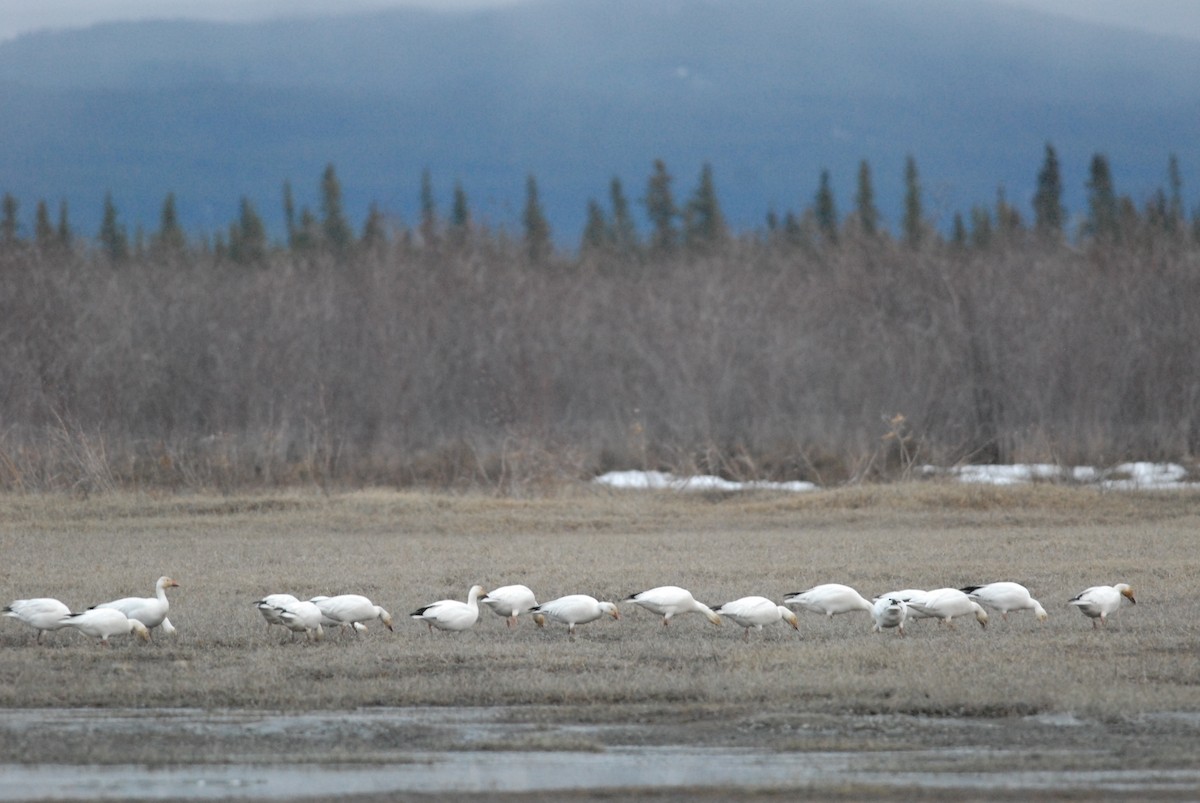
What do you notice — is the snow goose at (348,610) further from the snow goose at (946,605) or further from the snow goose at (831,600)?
the snow goose at (946,605)

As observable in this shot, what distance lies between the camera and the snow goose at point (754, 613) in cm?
1093

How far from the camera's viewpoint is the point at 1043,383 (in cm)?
2988

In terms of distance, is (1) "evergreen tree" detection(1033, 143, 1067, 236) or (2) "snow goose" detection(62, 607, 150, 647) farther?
(1) "evergreen tree" detection(1033, 143, 1067, 236)

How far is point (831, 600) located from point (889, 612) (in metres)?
0.58

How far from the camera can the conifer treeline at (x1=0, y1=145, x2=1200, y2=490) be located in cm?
2822

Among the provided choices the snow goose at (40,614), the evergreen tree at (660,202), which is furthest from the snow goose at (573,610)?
the evergreen tree at (660,202)

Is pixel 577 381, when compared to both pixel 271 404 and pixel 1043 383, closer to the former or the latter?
pixel 271 404

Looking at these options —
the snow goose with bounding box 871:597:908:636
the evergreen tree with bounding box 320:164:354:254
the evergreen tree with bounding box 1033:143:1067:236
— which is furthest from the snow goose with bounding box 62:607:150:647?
the evergreen tree with bounding box 320:164:354:254

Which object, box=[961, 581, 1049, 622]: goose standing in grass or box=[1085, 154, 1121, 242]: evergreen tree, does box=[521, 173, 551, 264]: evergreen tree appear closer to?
box=[1085, 154, 1121, 242]: evergreen tree

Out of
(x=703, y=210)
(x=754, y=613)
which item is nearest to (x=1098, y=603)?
(x=754, y=613)

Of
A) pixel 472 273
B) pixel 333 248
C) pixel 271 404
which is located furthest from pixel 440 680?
pixel 333 248

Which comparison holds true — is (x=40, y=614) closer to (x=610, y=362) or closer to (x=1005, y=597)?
A: (x=1005, y=597)

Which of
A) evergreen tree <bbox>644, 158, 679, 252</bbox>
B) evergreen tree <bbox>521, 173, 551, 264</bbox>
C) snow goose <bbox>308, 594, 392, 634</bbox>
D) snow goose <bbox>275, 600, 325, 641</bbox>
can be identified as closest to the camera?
snow goose <bbox>275, 600, 325, 641</bbox>

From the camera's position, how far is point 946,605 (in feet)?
36.4
